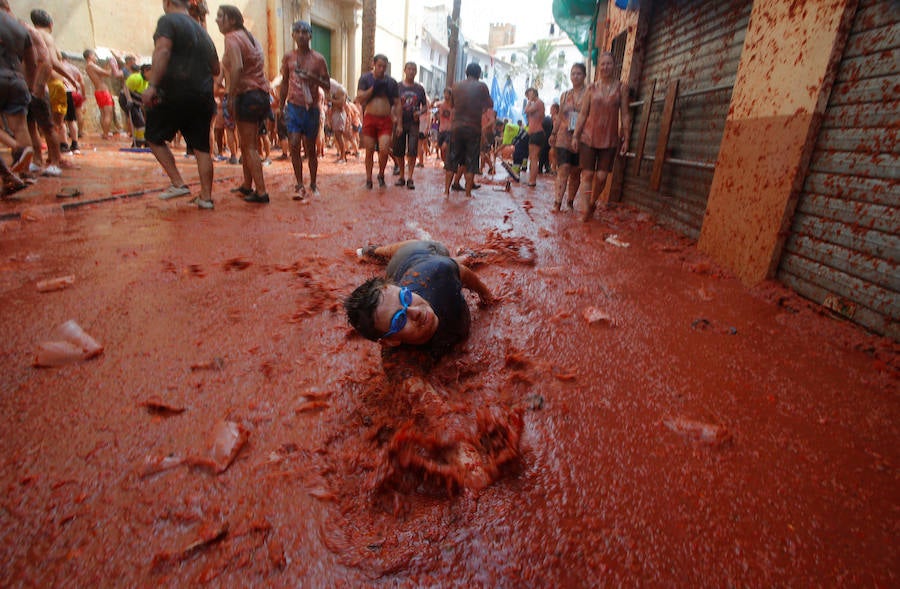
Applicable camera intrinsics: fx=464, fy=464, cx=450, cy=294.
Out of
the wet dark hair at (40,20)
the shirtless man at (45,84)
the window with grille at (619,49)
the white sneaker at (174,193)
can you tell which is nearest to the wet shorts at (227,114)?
the shirtless man at (45,84)

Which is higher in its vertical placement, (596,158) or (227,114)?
(227,114)

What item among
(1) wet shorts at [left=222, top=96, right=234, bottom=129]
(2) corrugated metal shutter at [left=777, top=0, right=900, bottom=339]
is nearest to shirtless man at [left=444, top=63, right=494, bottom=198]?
(2) corrugated metal shutter at [left=777, top=0, right=900, bottom=339]

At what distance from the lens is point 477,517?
131cm

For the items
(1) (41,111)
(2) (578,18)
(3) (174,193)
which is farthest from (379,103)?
(2) (578,18)

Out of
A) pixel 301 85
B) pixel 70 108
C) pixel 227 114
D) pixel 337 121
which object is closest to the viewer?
pixel 301 85

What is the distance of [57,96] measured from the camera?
7340 mm

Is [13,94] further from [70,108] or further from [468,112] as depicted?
[468,112]

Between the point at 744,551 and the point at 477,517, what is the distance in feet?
2.31

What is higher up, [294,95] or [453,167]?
[294,95]

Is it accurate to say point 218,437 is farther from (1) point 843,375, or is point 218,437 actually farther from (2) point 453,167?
(2) point 453,167

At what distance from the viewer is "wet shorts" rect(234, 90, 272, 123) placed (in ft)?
15.5

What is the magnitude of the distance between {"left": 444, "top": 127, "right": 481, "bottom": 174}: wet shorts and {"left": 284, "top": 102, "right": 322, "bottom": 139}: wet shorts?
1.78 m

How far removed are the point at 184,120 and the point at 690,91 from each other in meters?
4.95

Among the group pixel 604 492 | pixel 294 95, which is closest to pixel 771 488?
pixel 604 492
